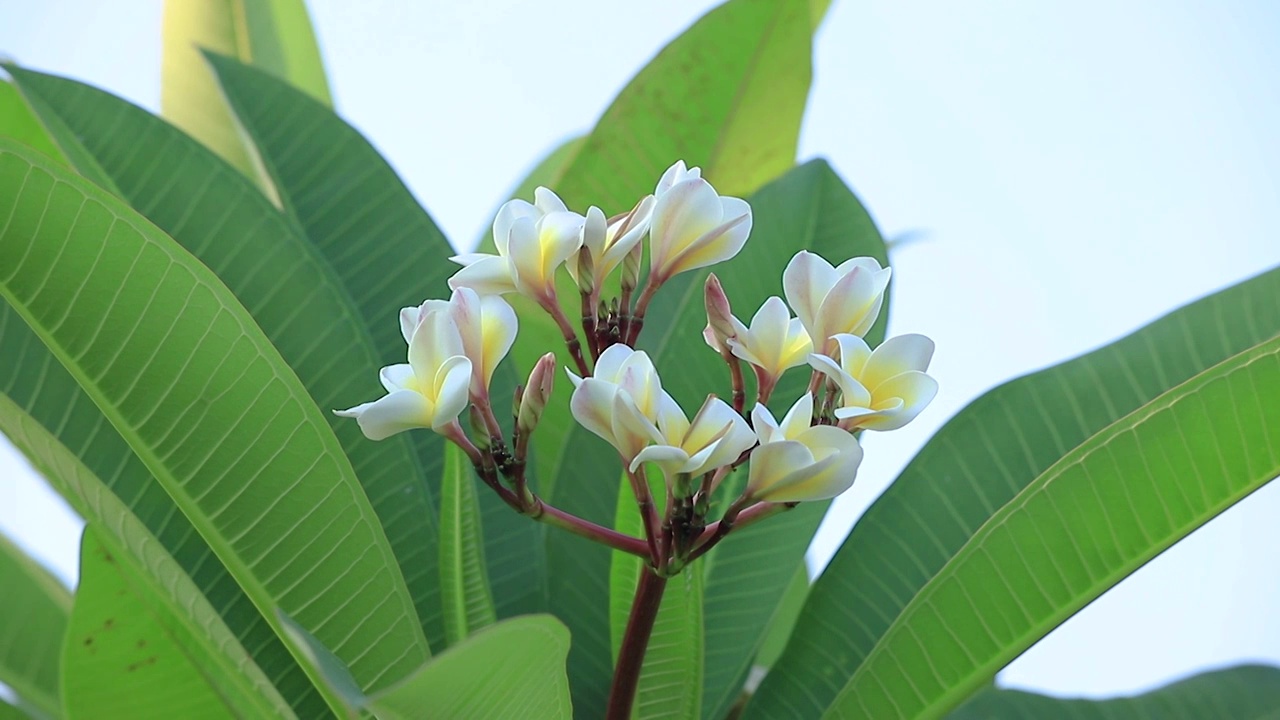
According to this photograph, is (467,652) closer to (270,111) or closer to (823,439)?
(823,439)

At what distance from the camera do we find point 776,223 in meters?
0.70

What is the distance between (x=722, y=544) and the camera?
25.5 inches

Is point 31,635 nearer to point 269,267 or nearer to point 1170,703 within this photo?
point 269,267

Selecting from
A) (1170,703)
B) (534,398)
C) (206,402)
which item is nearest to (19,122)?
(206,402)

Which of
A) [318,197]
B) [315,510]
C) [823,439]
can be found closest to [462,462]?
[315,510]

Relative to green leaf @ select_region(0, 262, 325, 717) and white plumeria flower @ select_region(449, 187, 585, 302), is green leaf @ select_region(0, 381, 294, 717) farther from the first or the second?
white plumeria flower @ select_region(449, 187, 585, 302)

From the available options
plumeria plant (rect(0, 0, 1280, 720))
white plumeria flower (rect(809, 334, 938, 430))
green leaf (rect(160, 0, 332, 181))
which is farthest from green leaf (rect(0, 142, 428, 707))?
green leaf (rect(160, 0, 332, 181))

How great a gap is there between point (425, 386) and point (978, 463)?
34 centimetres

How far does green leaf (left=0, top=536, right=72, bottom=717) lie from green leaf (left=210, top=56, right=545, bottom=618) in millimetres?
248

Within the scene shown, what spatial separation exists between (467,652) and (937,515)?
1.12ft

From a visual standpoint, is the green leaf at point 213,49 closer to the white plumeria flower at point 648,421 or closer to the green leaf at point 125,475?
the green leaf at point 125,475

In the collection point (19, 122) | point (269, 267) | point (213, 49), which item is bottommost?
point (269, 267)

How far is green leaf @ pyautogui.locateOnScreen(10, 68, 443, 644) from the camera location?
579 mm

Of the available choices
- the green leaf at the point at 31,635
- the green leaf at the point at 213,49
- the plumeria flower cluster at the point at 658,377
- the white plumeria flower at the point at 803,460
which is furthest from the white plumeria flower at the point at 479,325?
the green leaf at the point at 213,49
